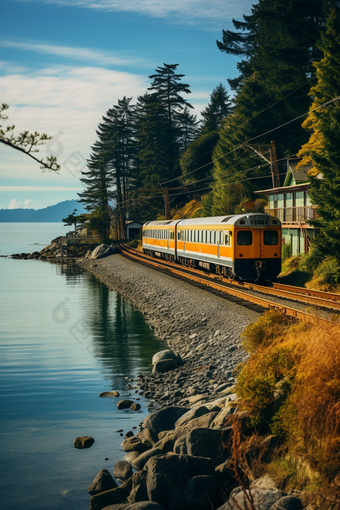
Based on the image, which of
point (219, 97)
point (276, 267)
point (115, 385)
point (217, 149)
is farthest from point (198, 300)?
point (219, 97)

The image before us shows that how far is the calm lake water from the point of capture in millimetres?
10125

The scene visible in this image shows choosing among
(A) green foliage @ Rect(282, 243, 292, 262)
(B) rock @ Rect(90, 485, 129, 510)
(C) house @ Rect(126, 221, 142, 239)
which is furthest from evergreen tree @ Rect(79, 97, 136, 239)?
(B) rock @ Rect(90, 485, 129, 510)

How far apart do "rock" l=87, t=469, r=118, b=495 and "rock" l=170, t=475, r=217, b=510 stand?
83.4 inches

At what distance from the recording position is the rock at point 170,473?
25.9 feet

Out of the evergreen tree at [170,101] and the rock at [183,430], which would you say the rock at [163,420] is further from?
the evergreen tree at [170,101]

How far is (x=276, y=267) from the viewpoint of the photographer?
25.2m

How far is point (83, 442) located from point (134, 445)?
1287 mm

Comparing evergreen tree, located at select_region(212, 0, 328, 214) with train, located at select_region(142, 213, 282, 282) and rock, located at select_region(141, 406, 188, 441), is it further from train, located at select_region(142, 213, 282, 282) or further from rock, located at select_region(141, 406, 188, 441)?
rock, located at select_region(141, 406, 188, 441)

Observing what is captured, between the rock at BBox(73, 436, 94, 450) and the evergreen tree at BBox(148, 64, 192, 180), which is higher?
the evergreen tree at BBox(148, 64, 192, 180)

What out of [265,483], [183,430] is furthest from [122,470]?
[265,483]

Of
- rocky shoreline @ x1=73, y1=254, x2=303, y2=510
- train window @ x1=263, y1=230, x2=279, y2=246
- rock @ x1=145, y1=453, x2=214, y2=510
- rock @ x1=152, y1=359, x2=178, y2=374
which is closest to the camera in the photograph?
rocky shoreline @ x1=73, y1=254, x2=303, y2=510

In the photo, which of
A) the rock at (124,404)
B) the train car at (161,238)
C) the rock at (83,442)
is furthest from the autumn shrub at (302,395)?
the train car at (161,238)

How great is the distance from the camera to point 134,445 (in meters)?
11.2

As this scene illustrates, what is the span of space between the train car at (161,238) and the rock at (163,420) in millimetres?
27941
